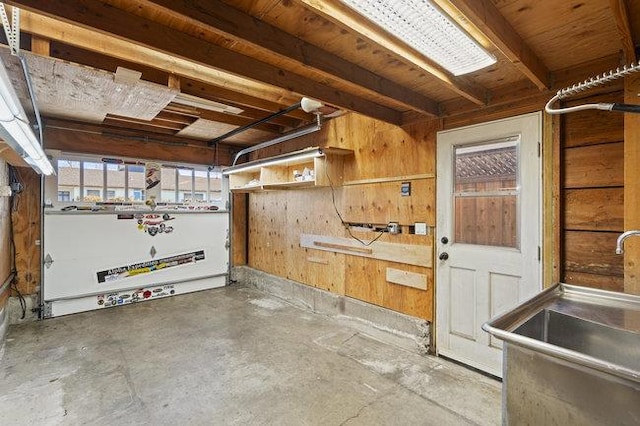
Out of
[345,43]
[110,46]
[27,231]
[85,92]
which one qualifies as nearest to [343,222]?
[345,43]

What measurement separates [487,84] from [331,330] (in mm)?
2733

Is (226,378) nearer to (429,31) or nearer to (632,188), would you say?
(429,31)

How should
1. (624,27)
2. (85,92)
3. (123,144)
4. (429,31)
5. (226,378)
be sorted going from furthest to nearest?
(123,144) → (85,92) → (226,378) → (429,31) → (624,27)

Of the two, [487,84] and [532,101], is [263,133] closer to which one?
[487,84]

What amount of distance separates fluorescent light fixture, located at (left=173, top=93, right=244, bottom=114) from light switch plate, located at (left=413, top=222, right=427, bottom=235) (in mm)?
2292

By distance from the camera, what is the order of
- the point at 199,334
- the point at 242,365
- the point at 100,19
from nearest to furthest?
the point at 100,19 → the point at 242,365 → the point at 199,334

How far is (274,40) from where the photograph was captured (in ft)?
5.57

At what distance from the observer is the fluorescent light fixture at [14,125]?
4.77 feet

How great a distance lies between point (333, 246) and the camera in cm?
384

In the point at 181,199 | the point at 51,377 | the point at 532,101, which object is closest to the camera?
the point at 532,101

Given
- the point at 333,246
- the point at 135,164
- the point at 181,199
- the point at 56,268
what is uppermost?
the point at 135,164

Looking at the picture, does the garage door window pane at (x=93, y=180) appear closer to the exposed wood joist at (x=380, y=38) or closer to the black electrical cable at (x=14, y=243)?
the black electrical cable at (x=14, y=243)

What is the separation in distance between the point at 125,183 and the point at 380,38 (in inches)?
168

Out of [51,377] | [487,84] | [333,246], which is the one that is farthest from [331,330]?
[487,84]
